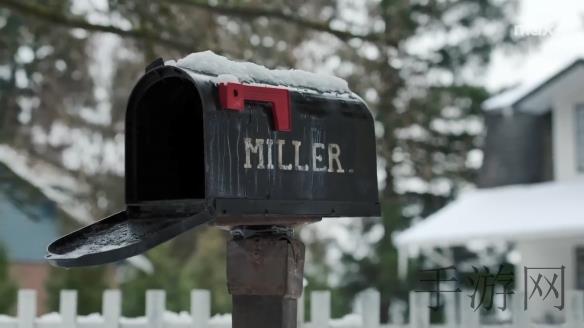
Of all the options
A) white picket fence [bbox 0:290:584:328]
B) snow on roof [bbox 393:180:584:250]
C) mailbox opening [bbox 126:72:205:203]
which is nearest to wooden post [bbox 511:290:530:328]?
white picket fence [bbox 0:290:584:328]

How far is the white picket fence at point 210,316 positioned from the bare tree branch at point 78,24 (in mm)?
2739

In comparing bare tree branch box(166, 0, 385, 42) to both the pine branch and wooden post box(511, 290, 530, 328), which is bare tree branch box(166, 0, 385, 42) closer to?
the pine branch

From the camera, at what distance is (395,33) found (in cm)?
613

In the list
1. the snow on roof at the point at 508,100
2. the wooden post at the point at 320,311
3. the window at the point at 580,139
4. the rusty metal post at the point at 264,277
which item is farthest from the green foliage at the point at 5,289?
the rusty metal post at the point at 264,277

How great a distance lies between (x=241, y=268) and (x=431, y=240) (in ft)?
26.3

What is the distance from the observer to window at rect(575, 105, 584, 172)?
31.8 ft

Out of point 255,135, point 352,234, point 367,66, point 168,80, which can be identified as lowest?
point 352,234

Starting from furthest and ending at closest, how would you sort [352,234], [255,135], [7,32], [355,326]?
1. [352,234]
2. [7,32]
3. [355,326]
4. [255,135]

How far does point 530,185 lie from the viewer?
10289mm

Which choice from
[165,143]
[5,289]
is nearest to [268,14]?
[165,143]

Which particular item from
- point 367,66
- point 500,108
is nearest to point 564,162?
point 500,108

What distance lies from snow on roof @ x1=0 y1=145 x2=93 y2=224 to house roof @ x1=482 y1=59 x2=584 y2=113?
16.7 ft

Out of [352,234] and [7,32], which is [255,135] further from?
[352,234]

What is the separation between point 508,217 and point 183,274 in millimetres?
5352
